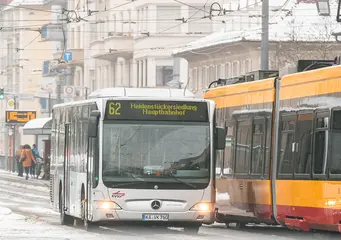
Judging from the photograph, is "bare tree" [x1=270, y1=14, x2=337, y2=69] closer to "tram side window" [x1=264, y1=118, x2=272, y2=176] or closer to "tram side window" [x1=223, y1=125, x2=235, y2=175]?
"tram side window" [x1=223, y1=125, x2=235, y2=175]

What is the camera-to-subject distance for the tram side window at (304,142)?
67.7ft

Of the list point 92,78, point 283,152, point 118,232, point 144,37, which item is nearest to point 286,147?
point 283,152

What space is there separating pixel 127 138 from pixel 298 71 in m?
3.13

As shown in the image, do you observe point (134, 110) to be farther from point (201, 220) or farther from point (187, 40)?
point (187, 40)

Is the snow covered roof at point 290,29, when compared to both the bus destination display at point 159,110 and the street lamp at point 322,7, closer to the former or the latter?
the street lamp at point 322,7

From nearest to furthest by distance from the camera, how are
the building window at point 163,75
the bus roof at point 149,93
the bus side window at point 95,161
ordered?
the bus side window at point 95,161 → the bus roof at point 149,93 → the building window at point 163,75

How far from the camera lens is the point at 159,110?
2341cm

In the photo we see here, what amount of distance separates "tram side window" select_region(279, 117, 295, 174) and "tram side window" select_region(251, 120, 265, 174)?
113cm

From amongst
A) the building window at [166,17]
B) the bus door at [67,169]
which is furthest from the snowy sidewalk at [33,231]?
the building window at [166,17]

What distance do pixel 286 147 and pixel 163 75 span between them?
52.9 meters

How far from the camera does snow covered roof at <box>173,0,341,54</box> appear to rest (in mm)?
55625

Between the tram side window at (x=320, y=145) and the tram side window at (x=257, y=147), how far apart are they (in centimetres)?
296

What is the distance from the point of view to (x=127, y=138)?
23.2 meters

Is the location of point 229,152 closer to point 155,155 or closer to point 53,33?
point 155,155
